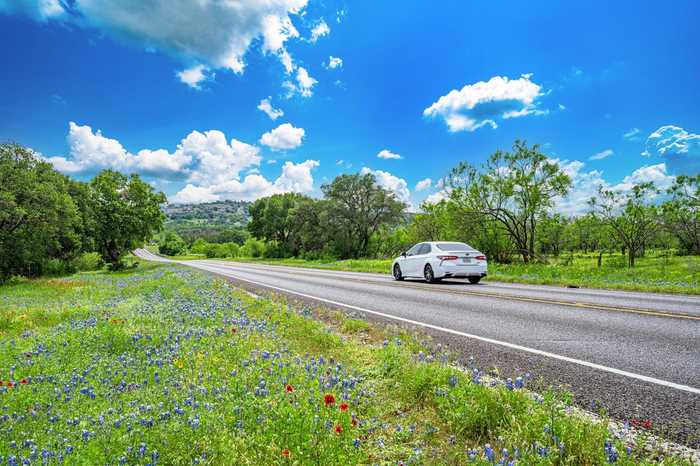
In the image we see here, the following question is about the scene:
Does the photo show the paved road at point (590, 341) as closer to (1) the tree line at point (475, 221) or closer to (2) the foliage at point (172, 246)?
(1) the tree line at point (475, 221)

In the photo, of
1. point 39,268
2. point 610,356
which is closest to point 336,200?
point 39,268

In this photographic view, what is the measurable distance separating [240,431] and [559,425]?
2.43m

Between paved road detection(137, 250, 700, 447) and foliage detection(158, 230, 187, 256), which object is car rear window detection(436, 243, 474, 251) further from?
foliage detection(158, 230, 187, 256)

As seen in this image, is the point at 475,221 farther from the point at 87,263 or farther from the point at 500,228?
the point at 87,263

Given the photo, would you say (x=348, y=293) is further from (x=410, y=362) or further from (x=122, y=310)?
(x=410, y=362)

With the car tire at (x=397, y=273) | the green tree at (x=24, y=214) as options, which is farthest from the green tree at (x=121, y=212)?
the car tire at (x=397, y=273)

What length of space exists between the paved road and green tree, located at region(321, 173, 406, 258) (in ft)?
134

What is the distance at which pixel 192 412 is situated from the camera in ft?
9.53

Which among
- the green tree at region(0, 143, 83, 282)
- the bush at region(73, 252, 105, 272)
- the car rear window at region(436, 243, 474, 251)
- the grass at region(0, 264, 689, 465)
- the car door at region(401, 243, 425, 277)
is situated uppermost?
the green tree at region(0, 143, 83, 282)

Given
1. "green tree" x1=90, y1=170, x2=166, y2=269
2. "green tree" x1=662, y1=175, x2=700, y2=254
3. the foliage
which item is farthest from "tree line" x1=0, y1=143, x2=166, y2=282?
the foliage

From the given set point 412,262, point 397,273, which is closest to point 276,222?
point 397,273

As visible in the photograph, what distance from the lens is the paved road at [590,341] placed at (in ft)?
11.8

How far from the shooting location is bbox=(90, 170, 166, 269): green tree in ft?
129

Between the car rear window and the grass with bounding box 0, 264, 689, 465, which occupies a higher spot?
the car rear window
